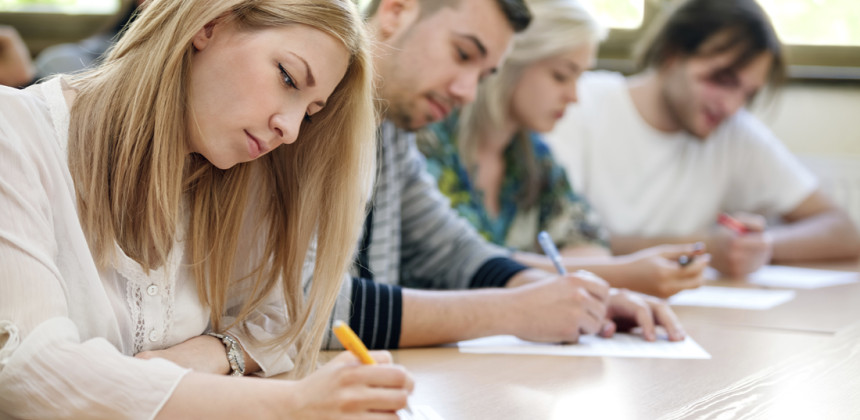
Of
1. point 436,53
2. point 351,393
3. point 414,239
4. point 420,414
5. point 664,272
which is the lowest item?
point 664,272

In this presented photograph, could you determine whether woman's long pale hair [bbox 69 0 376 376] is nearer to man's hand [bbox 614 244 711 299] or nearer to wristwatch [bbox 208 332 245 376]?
wristwatch [bbox 208 332 245 376]

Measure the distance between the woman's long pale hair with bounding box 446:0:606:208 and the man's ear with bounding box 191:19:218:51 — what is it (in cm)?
120

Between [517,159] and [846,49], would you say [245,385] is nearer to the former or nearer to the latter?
[517,159]

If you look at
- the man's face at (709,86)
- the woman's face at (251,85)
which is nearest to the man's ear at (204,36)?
the woman's face at (251,85)

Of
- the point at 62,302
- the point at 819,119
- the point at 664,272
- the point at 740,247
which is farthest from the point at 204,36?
the point at 819,119

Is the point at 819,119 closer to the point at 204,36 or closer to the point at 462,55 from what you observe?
the point at 462,55

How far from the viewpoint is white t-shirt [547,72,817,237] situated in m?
2.60

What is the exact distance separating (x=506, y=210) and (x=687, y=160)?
0.77m

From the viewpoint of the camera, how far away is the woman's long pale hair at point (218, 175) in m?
0.94

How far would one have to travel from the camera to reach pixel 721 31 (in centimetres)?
247

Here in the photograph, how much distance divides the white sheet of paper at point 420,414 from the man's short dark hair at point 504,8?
2.79ft

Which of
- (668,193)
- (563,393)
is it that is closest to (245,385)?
(563,393)

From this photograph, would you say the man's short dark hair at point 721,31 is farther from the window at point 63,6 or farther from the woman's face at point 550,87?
the window at point 63,6

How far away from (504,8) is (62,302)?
1.01m
